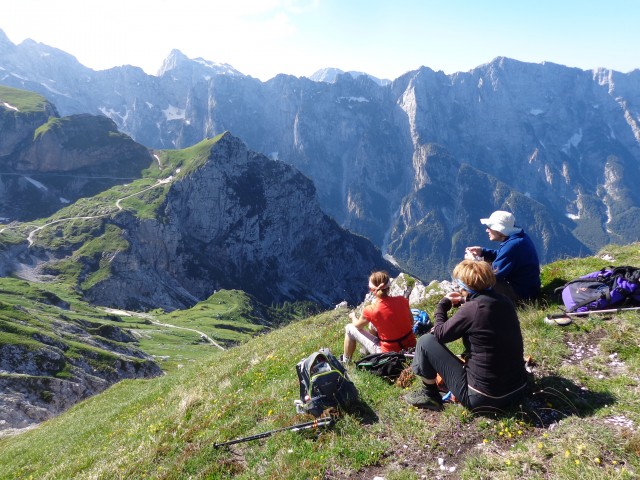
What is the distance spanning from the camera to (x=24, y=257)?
190375 millimetres

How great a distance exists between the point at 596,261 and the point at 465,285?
13.6 meters

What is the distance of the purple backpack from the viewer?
41.4 feet

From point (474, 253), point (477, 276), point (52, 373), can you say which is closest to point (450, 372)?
point (477, 276)

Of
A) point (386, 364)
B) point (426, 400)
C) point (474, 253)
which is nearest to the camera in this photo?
point (426, 400)

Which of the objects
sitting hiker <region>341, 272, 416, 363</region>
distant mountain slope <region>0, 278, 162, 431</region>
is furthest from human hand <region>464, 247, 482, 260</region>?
distant mountain slope <region>0, 278, 162, 431</region>

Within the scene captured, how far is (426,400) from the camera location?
995 cm

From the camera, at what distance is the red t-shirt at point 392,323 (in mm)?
12508

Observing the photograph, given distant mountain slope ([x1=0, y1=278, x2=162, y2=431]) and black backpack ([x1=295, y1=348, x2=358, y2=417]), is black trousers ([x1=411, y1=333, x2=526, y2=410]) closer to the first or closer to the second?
black backpack ([x1=295, y1=348, x2=358, y2=417])

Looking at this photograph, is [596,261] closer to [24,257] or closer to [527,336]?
[527,336]

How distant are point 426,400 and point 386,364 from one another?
216 cm

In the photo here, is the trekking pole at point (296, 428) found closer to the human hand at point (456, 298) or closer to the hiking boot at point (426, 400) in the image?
the hiking boot at point (426, 400)

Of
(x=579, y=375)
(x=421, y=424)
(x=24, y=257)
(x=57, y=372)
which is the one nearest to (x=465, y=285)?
(x=421, y=424)

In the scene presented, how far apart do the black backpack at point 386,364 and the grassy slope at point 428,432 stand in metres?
0.32

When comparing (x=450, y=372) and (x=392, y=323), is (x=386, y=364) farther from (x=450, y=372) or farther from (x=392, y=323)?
(x=450, y=372)
